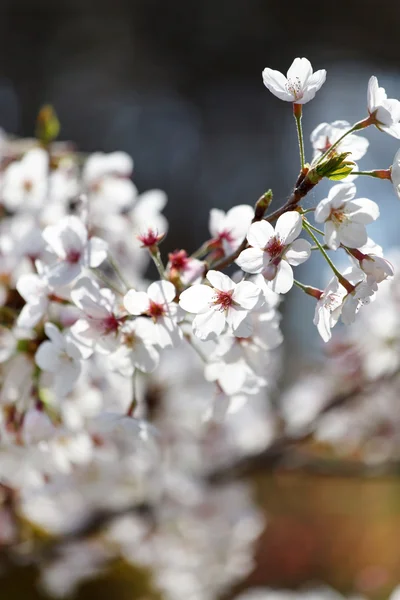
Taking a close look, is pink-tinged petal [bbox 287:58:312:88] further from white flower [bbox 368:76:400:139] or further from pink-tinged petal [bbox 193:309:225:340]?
pink-tinged petal [bbox 193:309:225:340]

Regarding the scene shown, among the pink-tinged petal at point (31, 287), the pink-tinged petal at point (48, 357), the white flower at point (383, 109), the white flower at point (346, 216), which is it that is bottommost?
the pink-tinged petal at point (48, 357)

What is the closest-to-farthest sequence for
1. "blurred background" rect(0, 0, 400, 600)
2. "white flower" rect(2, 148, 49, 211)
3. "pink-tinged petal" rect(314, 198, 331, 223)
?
"pink-tinged petal" rect(314, 198, 331, 223) → "white flower" rect(2, 148, 49, 211) → "blurred background" rect(0, 0, 400, 600)

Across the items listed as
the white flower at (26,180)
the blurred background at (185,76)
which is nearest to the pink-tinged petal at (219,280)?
the white flower at (26,180)

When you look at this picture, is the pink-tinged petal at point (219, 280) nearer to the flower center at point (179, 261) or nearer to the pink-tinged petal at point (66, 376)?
the flower center at point (179, 261)

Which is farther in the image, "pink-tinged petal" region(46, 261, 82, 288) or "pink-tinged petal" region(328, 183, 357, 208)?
"pink-tinged petal" region(46, 261, 82, 288)

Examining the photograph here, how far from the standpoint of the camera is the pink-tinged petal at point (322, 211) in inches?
16.6

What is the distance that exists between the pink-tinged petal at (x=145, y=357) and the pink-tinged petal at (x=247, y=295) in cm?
9

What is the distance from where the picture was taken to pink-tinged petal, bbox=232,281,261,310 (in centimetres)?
47

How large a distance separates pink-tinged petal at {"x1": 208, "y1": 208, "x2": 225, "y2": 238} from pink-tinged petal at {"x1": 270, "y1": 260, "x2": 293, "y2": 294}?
0.13 meters

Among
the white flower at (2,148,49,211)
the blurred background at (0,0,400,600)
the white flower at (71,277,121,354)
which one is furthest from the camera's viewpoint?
the blurred background at (0,0,400,600)

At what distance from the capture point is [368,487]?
244cm

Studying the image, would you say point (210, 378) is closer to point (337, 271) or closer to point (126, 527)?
point (337, 271)

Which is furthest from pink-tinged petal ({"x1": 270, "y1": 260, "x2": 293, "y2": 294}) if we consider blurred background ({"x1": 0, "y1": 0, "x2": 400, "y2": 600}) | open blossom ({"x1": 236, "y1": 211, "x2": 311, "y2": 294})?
blurred background ({"x1": 0, "y1": 0, "x2": 400, "y2": 600})

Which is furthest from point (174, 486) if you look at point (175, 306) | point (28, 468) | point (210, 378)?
point (175, 306)
